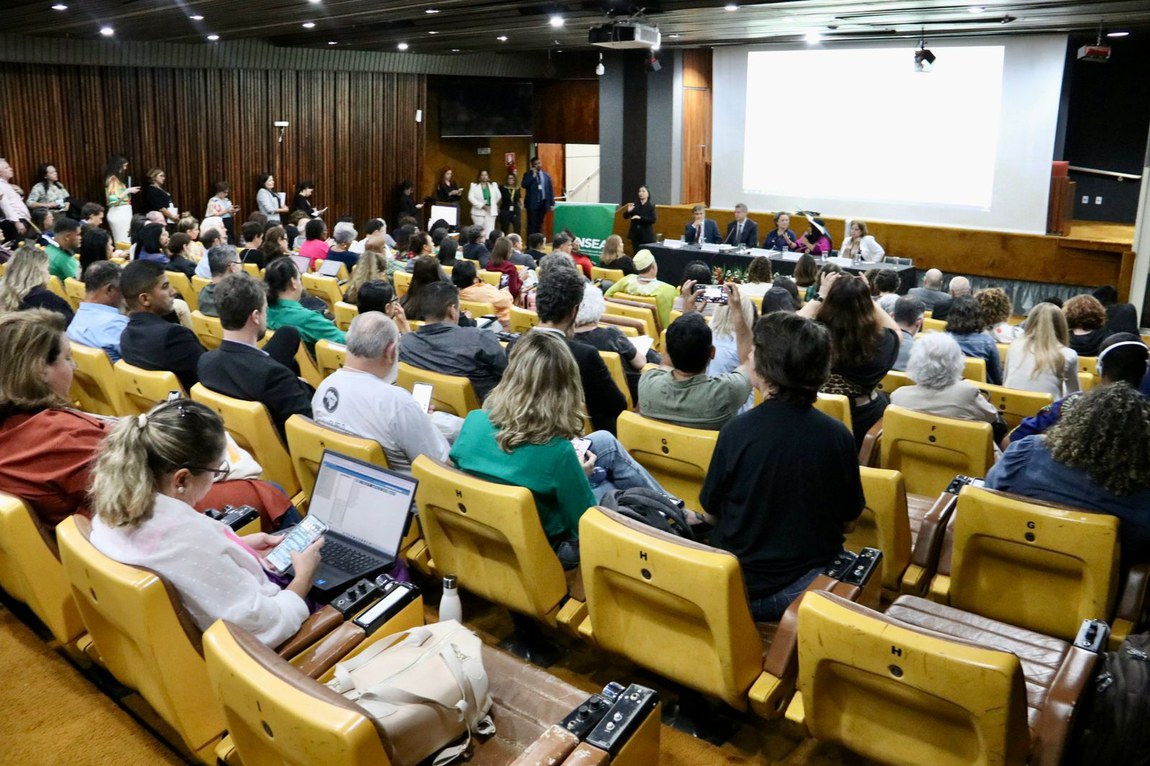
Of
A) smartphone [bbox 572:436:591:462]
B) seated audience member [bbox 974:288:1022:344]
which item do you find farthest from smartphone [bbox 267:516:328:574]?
seated audience member [bbox 974:288:1022:344]

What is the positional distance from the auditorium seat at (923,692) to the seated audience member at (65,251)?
7.79 m

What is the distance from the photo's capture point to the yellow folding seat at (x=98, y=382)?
4695mm

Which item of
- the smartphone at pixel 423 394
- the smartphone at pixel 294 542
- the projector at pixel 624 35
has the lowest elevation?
the smartphone at pixel 294 542

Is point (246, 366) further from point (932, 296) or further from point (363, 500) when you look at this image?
point (932, 296)

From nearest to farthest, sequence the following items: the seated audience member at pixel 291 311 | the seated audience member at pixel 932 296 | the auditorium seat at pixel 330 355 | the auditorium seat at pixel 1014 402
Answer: the auditorium seat at pixel 1014 402 < the auditorium seat at pixel 330 355 < the seated audience member at pixel 291 311 < the seated audience member at pixel 932 296

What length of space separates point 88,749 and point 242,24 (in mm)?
10212

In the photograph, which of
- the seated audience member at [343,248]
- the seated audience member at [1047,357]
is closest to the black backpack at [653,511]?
the seated audience member at [1047,357]

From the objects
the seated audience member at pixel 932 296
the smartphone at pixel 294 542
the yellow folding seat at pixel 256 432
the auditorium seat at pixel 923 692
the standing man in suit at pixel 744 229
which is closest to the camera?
the auditorium seat at pixel 923 692

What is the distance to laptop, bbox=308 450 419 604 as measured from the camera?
2.91 metres

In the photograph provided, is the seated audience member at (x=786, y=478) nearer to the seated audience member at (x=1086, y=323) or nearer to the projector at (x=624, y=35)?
the seated audience member at (x=1086, y=323)

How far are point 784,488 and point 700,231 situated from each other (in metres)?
10.8

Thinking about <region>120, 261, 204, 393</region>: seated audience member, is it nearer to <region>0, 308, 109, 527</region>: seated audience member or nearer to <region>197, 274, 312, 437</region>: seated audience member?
<region>197, 274, 312, 437</region>: seated audience member

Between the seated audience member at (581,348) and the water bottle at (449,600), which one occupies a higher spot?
the seated audience member at (581,348)

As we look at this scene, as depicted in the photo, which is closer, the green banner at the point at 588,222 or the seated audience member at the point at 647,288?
the seated audience member at the point at 647,288
